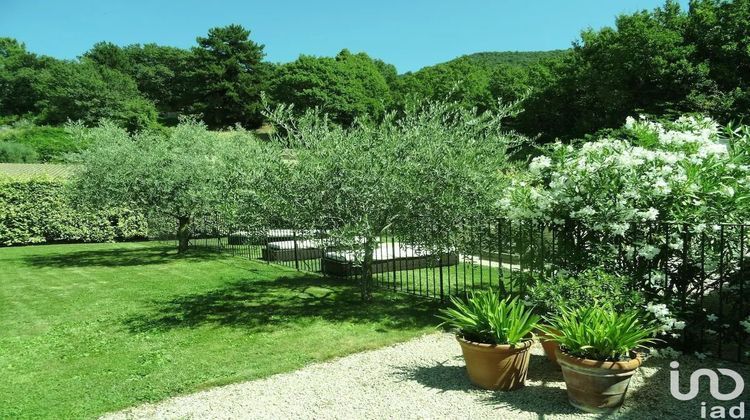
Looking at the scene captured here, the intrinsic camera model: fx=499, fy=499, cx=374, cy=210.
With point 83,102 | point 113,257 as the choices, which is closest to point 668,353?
point 113,257

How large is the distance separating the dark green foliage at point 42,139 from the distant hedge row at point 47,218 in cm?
2423

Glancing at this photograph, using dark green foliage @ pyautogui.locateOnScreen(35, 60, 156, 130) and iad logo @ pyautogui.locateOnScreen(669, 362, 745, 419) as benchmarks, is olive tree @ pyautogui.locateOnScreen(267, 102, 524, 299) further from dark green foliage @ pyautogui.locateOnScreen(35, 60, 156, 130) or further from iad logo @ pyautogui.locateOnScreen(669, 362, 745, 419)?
dark green foliage @ pyautogui.locateOnScreen(35, 60, 156, 130)

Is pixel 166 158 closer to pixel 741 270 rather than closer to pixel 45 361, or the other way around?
pixel 45 361

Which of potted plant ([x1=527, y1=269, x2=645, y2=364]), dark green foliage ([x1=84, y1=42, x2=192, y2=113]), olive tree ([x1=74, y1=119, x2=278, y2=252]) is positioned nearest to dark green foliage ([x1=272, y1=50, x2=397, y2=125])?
dark green foliage ([x1=84, y1=42, x2=192, y2=113])

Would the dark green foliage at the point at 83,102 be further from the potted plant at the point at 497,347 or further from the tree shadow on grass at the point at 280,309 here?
the potted plant at the point at 497,347

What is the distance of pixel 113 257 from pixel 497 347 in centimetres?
1376

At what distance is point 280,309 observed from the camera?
27.5 feet

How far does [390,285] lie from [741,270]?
6.18 meters

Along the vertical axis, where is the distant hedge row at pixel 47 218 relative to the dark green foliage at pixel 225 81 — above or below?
below

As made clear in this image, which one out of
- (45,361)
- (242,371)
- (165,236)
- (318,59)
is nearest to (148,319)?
(45,361)

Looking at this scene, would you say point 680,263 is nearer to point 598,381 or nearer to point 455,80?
point 598,381

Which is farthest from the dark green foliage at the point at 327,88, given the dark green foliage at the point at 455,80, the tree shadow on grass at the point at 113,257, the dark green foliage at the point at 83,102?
the tree shadow on grass at the point at 113,257

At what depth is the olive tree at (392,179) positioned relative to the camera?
6906 millimetres

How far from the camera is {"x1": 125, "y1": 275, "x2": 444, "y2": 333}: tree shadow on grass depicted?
754 cm
